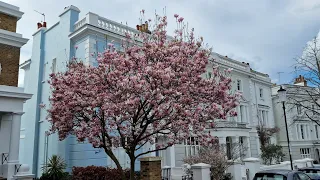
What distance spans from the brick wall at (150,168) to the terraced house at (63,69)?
Result: 182 inches

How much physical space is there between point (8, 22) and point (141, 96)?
9313mm

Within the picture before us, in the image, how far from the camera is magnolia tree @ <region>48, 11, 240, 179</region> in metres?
8.86

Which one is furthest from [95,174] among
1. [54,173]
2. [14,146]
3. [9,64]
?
[9,64]

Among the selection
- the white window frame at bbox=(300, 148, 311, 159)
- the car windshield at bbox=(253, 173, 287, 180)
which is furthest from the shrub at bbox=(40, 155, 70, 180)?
the white window frame at bbox=(300, 148, 311, 159)

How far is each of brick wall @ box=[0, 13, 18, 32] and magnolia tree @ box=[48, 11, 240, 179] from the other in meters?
5.62

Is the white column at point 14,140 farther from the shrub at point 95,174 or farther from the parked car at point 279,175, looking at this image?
the parked car at point 279,175

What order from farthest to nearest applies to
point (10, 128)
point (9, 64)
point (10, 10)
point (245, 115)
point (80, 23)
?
1. point (245, 115)
2. point (80, 23)
3. point (10, 10)
4. point (9, 64)
5. point (10, 128)

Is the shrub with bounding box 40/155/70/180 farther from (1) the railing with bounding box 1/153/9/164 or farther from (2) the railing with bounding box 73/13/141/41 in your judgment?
(2) the railing with bounding box 73/13/141/41

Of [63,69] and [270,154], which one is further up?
[63,69]

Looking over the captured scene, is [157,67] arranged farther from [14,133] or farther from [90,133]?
[14,133]

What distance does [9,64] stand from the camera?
45.4ft

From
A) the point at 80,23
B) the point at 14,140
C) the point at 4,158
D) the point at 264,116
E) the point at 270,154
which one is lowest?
the point at 270,154

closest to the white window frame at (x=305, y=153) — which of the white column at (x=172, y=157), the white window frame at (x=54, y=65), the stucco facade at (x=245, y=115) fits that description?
the stucco facade at (x=245, y=115)

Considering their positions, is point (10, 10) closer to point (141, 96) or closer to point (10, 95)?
Result: point (10, 95)
